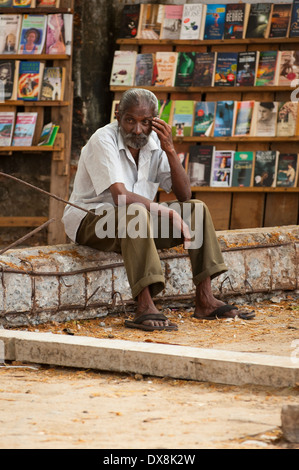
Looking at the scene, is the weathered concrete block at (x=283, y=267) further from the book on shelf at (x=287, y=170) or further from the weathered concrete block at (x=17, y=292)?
the weathered concrete block at (x=17, y=292)

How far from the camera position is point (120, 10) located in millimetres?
6336

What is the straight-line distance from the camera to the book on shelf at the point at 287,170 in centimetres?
593

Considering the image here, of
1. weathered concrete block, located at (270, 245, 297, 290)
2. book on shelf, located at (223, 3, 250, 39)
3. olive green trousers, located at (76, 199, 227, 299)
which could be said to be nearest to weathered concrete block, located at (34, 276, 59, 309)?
olive green trousers, located at (76, 199, 227, 299)

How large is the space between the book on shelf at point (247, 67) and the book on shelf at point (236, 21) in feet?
0.51

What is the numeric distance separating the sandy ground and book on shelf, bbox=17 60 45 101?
3.46 m

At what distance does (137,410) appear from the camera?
212 cm

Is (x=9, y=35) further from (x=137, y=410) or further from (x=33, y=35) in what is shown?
(x=137, y=410)

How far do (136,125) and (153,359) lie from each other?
57.8 inches

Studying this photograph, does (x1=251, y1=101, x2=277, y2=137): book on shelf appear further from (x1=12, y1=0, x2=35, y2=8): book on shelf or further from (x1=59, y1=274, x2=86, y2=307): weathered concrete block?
(x1=59, y1=274, x2=86, y2=307): weathered concrete block

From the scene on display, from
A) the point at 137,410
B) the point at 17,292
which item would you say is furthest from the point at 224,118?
the point at 137,410

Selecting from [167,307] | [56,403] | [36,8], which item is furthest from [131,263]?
[36,8]

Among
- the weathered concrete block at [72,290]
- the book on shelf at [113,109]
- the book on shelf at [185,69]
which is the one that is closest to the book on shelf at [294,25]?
the book on shelf at [185,69]

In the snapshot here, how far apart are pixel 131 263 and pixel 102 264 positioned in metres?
0.37

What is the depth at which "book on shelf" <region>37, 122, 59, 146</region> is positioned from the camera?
6039 millimetres
